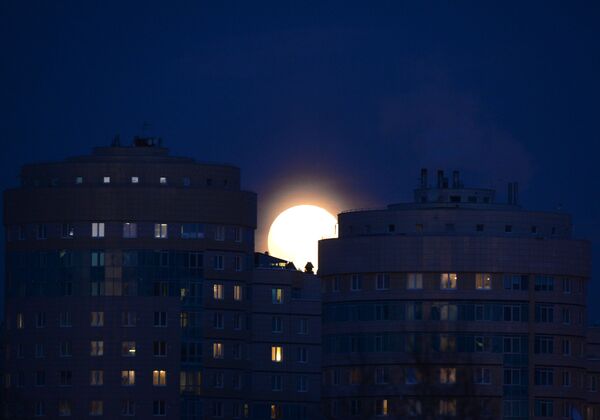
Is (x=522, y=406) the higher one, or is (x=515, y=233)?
(x=515, y=233)

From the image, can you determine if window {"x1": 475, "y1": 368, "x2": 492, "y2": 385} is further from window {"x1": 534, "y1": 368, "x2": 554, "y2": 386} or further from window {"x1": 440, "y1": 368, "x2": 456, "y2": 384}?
window {"x1": 534, "y1": 368, "x2": 554, "y2": 386}

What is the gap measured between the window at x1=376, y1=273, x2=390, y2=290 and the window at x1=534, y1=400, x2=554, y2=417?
13131 millimetres

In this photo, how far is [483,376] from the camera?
638 ft

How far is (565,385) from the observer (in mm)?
197500

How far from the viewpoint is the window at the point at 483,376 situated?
7643 inches

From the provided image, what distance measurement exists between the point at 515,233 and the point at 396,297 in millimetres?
10213

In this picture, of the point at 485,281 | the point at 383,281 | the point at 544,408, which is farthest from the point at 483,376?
the point at 383,281

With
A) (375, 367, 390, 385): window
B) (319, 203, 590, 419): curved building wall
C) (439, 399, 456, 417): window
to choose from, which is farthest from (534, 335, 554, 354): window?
(375, 367, 390, 385): window

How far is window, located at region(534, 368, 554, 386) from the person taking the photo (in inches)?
7707

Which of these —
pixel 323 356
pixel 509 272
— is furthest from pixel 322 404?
pixel 509 272

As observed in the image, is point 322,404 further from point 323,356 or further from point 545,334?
point 545,334

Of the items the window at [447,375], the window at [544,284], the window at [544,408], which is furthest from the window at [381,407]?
the window at [544,284]

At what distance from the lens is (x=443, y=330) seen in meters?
195

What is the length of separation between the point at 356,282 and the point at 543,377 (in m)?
14.6
